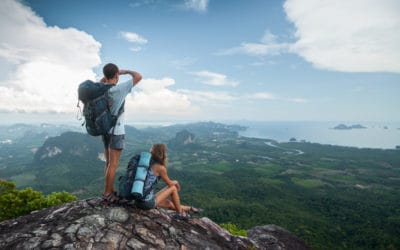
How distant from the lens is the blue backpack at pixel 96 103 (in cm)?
580

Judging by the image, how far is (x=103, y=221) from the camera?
6352 mm

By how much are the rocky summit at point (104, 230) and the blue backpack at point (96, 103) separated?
8.45ft

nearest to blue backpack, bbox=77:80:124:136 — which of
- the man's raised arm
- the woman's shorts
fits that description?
the man's raised arm

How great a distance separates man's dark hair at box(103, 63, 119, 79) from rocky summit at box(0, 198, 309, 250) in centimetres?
384

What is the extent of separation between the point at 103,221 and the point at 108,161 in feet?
5.35

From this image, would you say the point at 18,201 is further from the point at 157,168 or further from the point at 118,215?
the point at 157,168

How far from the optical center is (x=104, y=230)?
609 cm

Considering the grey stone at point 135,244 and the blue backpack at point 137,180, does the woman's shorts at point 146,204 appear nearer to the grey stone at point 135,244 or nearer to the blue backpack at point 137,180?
the blue backpack at point 137,180

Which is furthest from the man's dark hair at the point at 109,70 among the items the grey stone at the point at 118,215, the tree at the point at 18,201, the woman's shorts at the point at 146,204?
the tree at the point at 18,201

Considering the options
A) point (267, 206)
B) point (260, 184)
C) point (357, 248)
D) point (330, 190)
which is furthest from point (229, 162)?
point (357, 248)

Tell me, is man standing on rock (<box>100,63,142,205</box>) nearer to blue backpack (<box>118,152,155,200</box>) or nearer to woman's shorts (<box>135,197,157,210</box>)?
blue backpack (<box>118,152,155,200</box>)

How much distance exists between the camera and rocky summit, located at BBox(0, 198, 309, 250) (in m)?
5.67

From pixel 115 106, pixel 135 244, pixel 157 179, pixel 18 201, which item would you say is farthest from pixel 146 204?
pixel 18 201

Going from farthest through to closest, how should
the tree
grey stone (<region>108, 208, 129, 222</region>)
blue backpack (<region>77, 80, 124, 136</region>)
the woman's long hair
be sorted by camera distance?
the tree < the woman's long hair < grey stone (<region>108, 208, 129, 222</region>) < blue backpack (<region>77, 80, 124, 136</region>)
